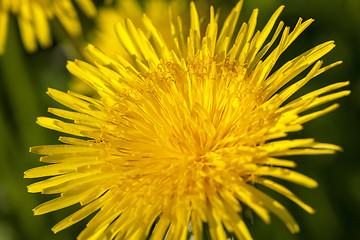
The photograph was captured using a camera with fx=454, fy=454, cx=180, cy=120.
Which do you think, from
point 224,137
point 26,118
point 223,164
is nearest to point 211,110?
point 224,137

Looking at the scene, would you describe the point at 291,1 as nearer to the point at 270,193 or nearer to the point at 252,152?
the point at 270,193

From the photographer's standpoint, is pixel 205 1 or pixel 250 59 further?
pixel 205 1

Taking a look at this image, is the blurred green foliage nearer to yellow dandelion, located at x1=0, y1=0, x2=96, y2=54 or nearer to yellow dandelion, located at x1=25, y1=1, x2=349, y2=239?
yellow dandelion, located at x1=0, y1=0, x2=96, y2=54

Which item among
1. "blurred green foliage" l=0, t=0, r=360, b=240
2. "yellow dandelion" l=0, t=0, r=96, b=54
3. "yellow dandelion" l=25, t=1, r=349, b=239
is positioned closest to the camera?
"yellow dandelion" l=25, t=1, r=349, b=239

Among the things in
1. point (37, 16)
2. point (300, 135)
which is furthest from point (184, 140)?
point (37, 16)

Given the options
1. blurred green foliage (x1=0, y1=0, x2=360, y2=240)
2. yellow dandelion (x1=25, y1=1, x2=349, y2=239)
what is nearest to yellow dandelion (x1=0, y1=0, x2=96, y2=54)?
blurred green foliage (x1=0, y1=0, x2=360, y2=240)

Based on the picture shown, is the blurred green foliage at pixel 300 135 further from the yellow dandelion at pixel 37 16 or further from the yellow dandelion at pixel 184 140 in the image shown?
the yellow dandelion at pixel 184 140

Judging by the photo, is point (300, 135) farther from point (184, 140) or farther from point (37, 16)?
point (37, 16)
